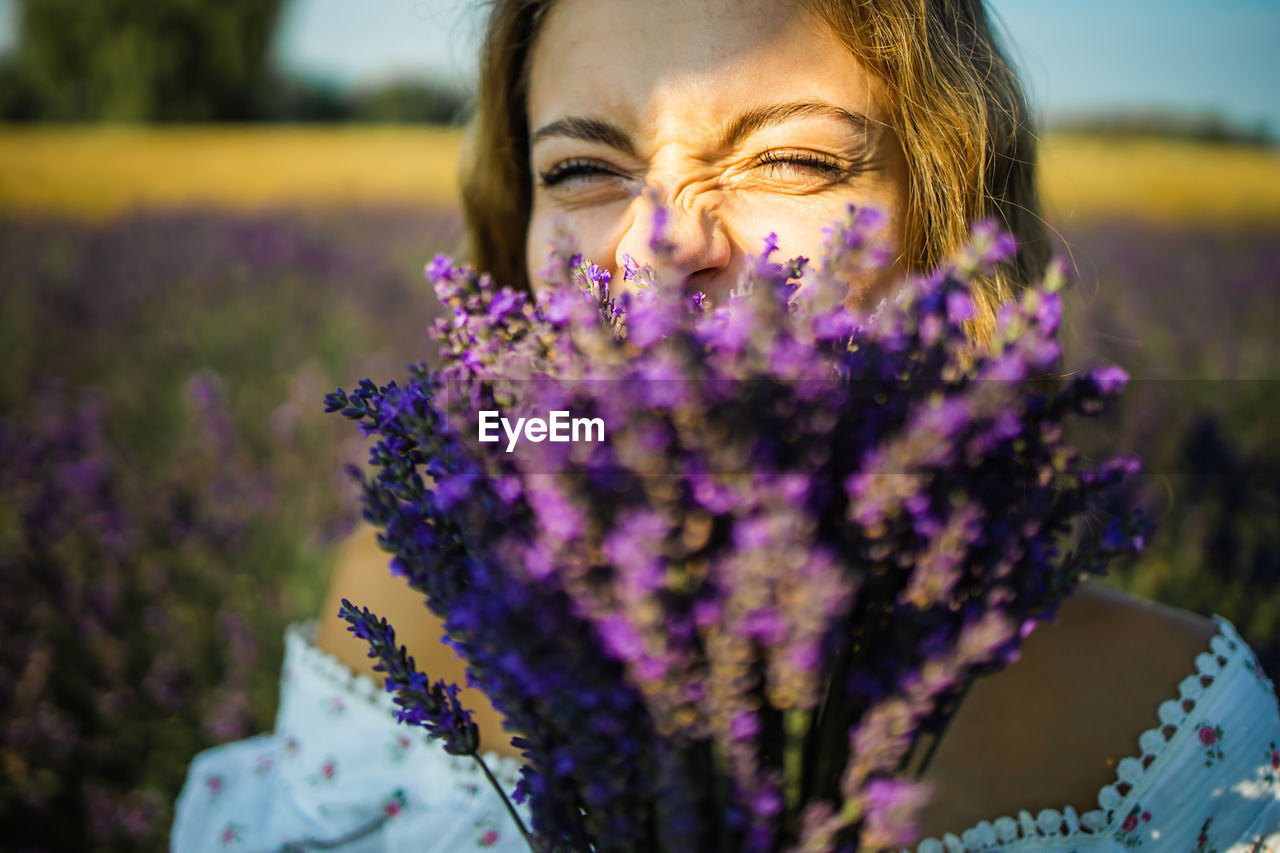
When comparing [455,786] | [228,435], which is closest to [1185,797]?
[455,786]

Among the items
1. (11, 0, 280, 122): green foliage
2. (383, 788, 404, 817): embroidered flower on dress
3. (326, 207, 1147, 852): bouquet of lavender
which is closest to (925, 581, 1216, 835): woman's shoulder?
(326, 207, 1147, 852): bouquet of lavender

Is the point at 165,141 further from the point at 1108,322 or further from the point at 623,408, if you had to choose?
the point at 623,408

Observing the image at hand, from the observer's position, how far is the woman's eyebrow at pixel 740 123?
1222 mm

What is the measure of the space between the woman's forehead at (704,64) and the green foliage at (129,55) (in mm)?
33445

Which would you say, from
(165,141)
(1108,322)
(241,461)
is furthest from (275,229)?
(165,141)

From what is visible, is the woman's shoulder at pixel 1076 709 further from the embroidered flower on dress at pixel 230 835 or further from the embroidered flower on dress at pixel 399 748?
the embroidered flower on dress at pixel 230 835

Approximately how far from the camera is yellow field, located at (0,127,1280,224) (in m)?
12.0

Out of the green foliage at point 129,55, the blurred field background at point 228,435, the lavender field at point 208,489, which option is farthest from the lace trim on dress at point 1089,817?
the green foliage at point 129,55

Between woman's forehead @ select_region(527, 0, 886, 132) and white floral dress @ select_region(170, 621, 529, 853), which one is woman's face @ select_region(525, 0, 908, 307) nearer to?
woman's forehead @ select_region(527, 0, 886, 132)

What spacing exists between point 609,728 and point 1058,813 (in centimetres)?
112

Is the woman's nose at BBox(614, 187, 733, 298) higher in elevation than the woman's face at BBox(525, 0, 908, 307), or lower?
lower

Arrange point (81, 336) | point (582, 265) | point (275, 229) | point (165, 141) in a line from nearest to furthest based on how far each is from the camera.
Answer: point (582, 265) < point (81, 336) < point (275, 229) < point (165, 141)

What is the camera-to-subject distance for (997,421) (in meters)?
0.60

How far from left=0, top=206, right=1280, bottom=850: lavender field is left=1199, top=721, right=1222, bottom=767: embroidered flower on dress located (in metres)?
0.75
